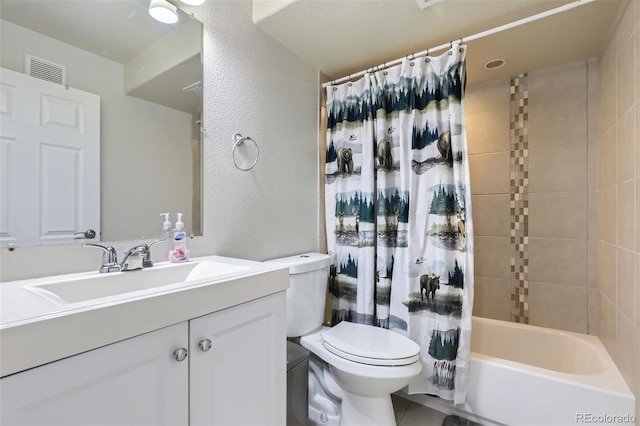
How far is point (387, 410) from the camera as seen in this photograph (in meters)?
1.37

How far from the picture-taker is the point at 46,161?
91 cm

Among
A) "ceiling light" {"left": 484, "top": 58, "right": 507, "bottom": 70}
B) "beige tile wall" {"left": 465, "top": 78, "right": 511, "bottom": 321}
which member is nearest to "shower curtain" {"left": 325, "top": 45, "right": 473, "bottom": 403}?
"ceiling light" {"left": 484, "top": 58, "right": 507, "bottom": 70}

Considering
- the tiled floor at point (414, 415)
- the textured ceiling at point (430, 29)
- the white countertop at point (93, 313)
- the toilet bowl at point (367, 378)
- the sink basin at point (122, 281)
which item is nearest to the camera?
the white countertop at point (93, 313)

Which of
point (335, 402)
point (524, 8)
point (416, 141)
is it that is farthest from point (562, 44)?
point (335, 402)

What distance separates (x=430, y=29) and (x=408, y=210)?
0.96 meters

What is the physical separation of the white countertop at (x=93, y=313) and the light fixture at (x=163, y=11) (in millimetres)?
1009

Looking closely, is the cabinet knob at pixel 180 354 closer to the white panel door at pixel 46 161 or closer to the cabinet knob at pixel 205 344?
the cabinet knob at pixel 205 344

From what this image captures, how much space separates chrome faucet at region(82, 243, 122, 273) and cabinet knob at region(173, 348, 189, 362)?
435mm

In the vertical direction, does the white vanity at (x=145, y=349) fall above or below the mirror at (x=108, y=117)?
below

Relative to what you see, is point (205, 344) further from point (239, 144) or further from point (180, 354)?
point (239, 144)

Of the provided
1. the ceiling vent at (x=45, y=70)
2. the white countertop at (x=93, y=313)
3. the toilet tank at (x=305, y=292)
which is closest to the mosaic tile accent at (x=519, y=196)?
the toilet tank at (x=305, y=292)

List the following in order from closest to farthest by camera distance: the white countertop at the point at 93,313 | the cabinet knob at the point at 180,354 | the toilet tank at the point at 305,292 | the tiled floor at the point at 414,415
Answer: the white countertop at the point at 93,313, the cabinet knob at the point at 180,354, the toilet tank at the point at 305,292, the tiled floor at the point at 414,415

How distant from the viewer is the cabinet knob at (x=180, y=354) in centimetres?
72

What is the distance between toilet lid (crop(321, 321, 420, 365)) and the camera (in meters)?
1.29
